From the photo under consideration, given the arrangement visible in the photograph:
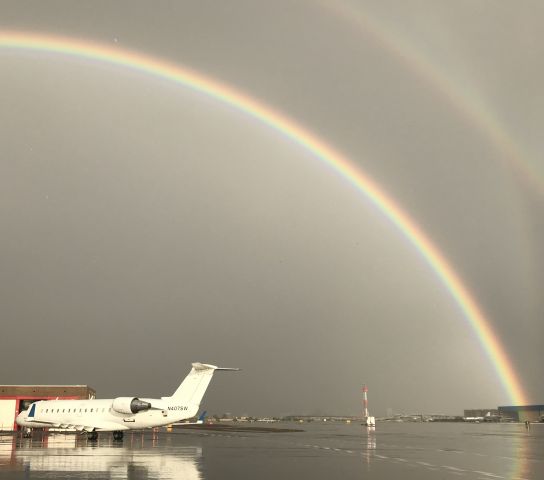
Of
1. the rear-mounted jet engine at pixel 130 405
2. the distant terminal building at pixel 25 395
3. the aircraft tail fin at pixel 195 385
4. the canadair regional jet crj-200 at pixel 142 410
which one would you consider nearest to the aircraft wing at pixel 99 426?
the canadair regional jet crj-200 at pixel 142 410

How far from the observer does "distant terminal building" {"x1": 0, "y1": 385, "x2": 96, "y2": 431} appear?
8294cm

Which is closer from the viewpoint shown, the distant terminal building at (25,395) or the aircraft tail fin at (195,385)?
the aircraft tail fin at (195,385)

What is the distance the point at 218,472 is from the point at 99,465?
7253 millimetres

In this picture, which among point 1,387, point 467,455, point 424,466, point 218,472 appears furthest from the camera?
point 1,387

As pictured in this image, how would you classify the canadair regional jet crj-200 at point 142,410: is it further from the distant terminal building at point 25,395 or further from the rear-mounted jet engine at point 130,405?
the distant terminal building at point 25,395

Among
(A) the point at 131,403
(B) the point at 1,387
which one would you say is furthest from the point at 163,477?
(B) the point at 1,387

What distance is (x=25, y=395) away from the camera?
8719cm

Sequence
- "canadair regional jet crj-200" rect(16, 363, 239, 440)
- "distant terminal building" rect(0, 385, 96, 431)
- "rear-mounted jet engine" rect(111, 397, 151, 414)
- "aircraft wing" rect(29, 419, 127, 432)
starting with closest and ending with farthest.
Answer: "rear-mounted jet engine" rect(111, 397, 151, 414)
"canadair regional jet crj-200" rect(16, 363, 239, 440)
"aircraft wing" rect(29, 419, 127, 432)
"distant terminal building" rect(0, 385, 96, 431)

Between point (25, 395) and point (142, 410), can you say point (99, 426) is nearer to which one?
point (142, 410)

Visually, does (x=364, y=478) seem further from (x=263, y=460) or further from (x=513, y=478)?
(x=263, y=460)

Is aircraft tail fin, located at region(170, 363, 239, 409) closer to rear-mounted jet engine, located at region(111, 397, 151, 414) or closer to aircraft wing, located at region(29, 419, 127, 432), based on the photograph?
rear-mounted jet engine, located at region(111, 397, 151, 414)

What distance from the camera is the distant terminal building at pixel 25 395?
82938 mm

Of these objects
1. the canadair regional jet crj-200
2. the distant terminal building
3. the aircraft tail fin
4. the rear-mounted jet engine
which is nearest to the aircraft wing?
the canadair regional jet crj-200

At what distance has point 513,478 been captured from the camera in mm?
22672
